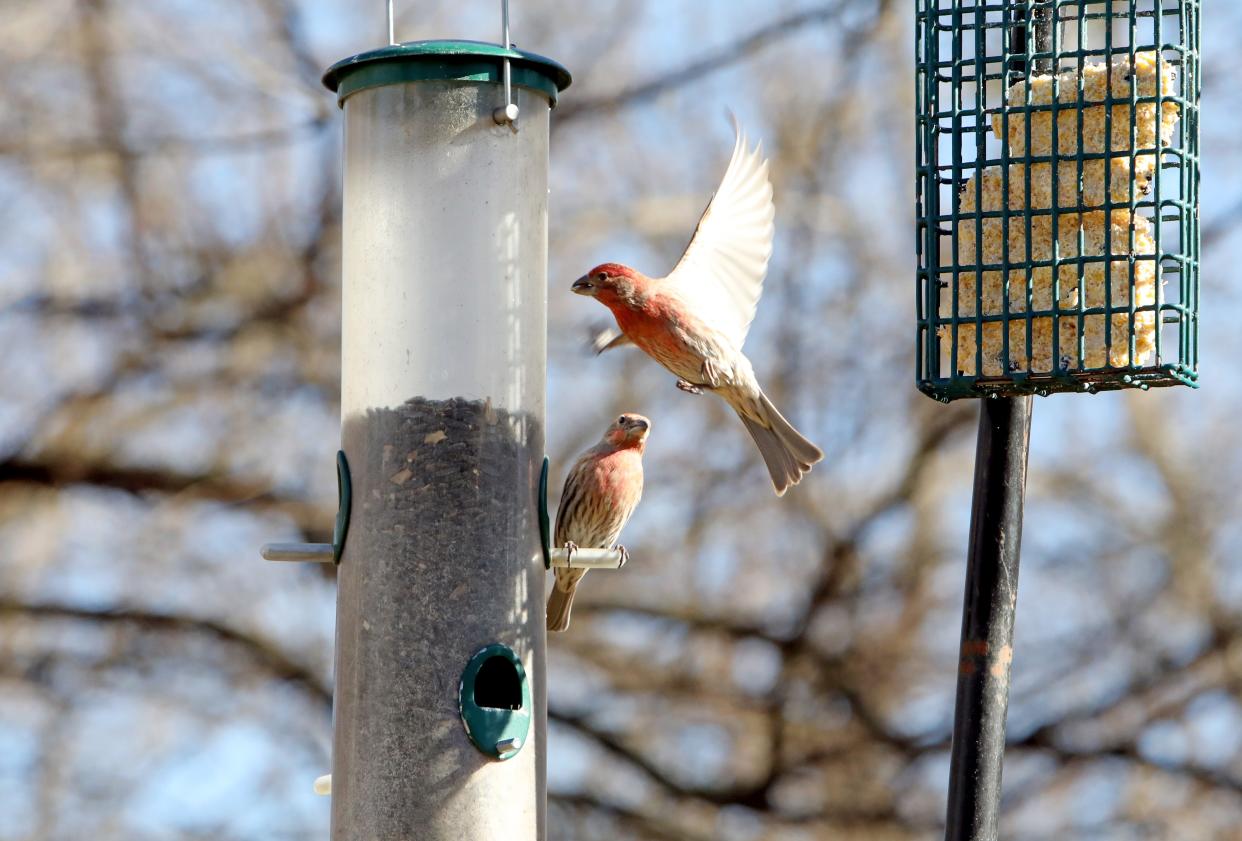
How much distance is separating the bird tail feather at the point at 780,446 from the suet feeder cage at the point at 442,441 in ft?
4.67

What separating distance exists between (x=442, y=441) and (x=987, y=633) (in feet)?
5.09

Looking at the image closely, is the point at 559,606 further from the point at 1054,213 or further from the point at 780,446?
the point at 1054,213

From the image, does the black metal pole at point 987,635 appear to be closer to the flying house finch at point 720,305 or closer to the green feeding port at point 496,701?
the green feeding port at point 496,701

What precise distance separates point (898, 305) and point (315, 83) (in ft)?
10.8

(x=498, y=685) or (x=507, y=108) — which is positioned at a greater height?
(x=507, y=108)

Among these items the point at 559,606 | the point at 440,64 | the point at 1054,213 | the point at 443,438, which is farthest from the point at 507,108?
the point at 559,606

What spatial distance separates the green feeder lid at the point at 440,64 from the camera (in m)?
6.31

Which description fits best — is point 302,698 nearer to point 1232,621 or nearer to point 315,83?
point 315,83

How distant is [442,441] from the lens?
6.29 meters

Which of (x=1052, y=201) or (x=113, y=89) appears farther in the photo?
(x=113, y=89)

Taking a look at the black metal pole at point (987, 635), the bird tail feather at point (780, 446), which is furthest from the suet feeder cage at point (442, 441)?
the bird tail feather at point (780, 446)

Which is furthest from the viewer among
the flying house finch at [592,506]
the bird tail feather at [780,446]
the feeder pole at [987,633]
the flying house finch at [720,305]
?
the bird tail feather at [780,446]

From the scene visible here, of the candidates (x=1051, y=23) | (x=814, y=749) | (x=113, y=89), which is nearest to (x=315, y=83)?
(x=113, y=89)

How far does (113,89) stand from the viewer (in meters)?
12.3
